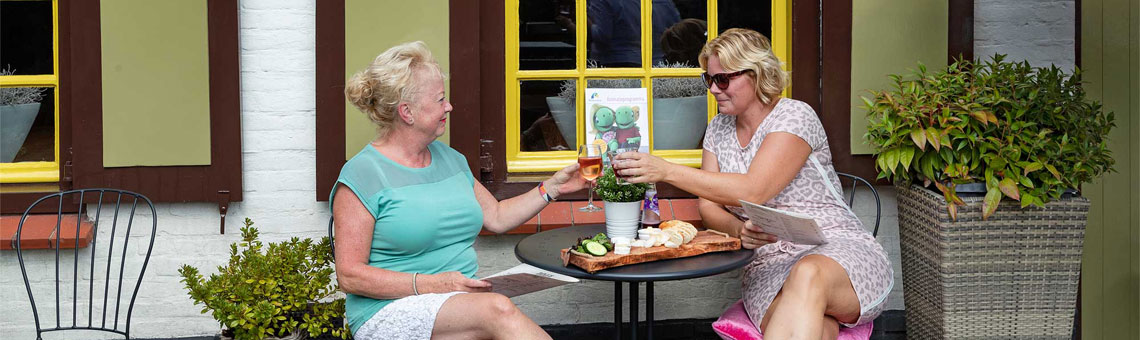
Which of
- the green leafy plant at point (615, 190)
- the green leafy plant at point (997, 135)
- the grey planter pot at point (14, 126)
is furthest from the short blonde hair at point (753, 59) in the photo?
the grey planter pot at point (14, 126)

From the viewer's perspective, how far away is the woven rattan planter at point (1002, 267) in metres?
3.39

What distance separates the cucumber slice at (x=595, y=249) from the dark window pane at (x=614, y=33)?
1.36 m

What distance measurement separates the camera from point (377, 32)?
3.73 meters

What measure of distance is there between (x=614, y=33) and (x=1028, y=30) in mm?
1643

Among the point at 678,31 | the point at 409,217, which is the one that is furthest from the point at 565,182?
the point at 678,31

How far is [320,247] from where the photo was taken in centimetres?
332

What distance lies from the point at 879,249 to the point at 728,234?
0.47m

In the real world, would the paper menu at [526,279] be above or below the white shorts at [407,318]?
above

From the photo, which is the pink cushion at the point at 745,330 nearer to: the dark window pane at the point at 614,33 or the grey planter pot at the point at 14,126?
the dark window pane at the point at 614,33

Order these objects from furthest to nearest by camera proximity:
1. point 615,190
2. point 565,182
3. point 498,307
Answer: point 565,182
point 615,190
point 498,307

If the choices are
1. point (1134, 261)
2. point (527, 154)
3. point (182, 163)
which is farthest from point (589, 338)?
point (1134, 261)

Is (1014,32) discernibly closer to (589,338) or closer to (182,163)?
(589,338)

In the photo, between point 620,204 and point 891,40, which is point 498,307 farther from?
point 891,40

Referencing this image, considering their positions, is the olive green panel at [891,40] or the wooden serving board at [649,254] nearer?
the wooden serving board at [649,254]
